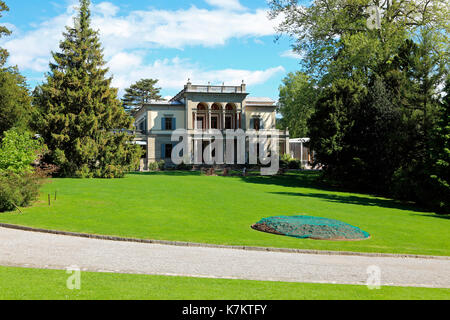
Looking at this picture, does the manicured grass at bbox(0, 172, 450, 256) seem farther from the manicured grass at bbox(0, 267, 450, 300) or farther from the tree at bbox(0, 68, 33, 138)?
the tree at bbox(0, 68, 33, 138)

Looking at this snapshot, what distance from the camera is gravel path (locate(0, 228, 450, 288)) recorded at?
27.6 feet

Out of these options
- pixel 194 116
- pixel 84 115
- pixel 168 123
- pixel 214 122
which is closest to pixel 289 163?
pixel 214 122

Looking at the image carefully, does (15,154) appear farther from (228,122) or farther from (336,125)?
(228,122)

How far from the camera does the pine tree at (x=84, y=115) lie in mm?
35844

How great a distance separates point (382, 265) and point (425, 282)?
178 centimetres

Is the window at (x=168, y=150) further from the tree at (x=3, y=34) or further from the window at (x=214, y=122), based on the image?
the tree at (x=3, y=34)

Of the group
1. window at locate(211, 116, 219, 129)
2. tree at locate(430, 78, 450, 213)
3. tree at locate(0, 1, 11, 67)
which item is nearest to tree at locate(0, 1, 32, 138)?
tree at locate(0, 1, 11, 67)

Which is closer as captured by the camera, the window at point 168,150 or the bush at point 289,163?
the bush at point 289,163

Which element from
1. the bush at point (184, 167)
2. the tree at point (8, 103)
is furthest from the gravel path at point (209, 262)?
the bush at point (184, 167)

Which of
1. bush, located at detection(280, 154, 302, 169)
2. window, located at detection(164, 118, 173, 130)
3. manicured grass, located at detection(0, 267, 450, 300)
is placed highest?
window, located at detection(164, 118, 173, 130)

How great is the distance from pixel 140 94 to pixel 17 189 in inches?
2870

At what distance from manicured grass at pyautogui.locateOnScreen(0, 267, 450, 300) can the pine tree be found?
29.5 m

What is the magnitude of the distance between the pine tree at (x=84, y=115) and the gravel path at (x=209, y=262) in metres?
24.8
